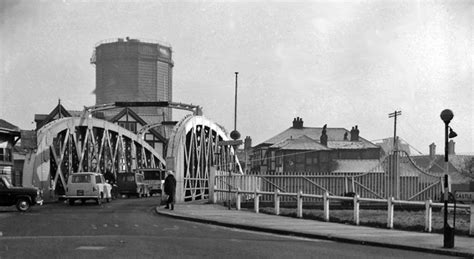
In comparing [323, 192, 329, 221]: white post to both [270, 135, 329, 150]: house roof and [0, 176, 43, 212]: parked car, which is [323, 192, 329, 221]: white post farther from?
[270, 135, 329, 150]: house roof

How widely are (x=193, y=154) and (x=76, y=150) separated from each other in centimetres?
855

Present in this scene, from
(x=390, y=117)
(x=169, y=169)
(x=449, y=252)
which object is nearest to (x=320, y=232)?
(x=449, y=252)

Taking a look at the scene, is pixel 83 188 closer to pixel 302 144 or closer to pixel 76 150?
pixel 76 150

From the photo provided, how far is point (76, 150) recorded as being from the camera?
5053 centimetres

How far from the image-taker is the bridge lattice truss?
137ft

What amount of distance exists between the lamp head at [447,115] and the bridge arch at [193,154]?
63.5 feet

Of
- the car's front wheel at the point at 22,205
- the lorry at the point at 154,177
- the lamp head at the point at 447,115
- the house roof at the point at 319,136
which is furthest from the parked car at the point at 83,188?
the house roof at the point at 319,136

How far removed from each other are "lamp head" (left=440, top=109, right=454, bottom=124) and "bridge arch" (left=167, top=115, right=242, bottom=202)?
19368 millimetres

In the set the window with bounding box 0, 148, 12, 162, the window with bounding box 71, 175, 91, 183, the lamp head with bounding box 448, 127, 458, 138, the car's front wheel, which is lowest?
the car's front wheel

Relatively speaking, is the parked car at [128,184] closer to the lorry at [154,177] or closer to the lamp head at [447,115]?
the lorry at [154,177]

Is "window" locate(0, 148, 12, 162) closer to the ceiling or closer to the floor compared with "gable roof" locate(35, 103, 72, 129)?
Answer: closer to the floor

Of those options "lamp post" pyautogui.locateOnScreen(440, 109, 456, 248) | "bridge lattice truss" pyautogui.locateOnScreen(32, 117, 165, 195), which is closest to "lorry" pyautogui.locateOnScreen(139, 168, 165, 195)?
"bridge lattice truss" pyautogui.locateOnScreen(32, 117, 165, 195)

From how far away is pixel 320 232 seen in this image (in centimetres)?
1936

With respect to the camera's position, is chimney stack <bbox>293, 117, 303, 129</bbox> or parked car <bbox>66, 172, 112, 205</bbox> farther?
chimney stack <bbox>293, 117, 303, 129</bbox>
